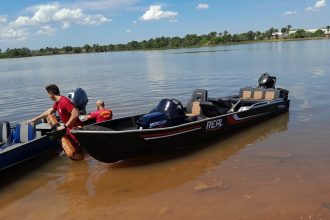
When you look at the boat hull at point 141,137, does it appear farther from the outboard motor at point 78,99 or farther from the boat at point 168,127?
the outboard motor at point 78,99

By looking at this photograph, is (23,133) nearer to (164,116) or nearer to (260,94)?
(164,116)

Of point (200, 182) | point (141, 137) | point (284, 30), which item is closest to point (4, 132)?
point (141, 137)

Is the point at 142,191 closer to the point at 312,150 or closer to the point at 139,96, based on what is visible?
the point at 312,150

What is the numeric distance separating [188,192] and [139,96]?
13.1 m

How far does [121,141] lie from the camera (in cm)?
816

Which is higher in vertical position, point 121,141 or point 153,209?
point 121,141

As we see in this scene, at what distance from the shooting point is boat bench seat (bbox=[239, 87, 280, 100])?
12852 mm

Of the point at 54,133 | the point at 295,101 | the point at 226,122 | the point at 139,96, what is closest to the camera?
the point at 54,133

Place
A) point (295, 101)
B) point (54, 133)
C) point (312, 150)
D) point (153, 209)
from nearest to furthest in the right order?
point (153, 209) < point (54, 133) < point (312, 150) < point (295, 101)

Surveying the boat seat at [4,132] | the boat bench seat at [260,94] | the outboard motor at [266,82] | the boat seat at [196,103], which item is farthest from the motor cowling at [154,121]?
the outboard motor at [266,82]

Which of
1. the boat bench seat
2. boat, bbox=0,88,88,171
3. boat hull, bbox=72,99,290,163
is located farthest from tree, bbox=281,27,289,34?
boat, bbox=0,88,88,171

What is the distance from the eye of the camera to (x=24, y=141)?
916cm

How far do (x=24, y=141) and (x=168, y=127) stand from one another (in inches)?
134

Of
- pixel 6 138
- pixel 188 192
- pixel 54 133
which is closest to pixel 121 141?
pixel 54 133
